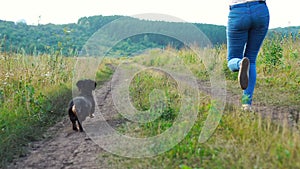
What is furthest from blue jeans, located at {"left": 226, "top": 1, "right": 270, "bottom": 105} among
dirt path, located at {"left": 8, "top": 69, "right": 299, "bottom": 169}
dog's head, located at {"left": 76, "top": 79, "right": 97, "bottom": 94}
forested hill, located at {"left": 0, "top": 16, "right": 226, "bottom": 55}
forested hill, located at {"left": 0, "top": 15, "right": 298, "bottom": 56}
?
dog's head, located at {"left": 76, "top": 79, "right": 97, "bottom": 94}

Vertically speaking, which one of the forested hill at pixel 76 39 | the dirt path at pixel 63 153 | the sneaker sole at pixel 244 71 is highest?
the forested hill at pixel 76 39

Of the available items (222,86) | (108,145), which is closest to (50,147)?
(108,145)

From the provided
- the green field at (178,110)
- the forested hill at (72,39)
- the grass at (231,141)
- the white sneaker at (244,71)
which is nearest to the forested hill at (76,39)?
the forested hill at (72,39)

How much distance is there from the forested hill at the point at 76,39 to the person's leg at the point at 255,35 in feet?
4.69

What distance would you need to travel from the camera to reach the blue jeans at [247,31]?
4297 mm

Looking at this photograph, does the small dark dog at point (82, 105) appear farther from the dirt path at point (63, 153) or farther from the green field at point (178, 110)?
the green field at point (178, 110)

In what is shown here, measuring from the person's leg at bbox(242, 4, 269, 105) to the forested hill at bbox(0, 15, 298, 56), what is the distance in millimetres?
1431

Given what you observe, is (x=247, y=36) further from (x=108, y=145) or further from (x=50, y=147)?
(x=50, y=147)

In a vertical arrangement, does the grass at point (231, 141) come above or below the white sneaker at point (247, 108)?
below

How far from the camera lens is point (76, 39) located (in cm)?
1116

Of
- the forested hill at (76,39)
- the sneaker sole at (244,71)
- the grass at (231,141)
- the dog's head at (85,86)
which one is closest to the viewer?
the grass at (231,141)

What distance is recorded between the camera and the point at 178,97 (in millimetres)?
5336

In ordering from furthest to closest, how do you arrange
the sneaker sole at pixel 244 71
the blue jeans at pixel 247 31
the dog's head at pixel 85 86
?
the dog's head at pixel 85 86 < the blue jeans at pixel 247 31 < the sneaker sole at pixel 244 71

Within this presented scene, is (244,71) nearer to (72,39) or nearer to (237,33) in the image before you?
(237,33)
